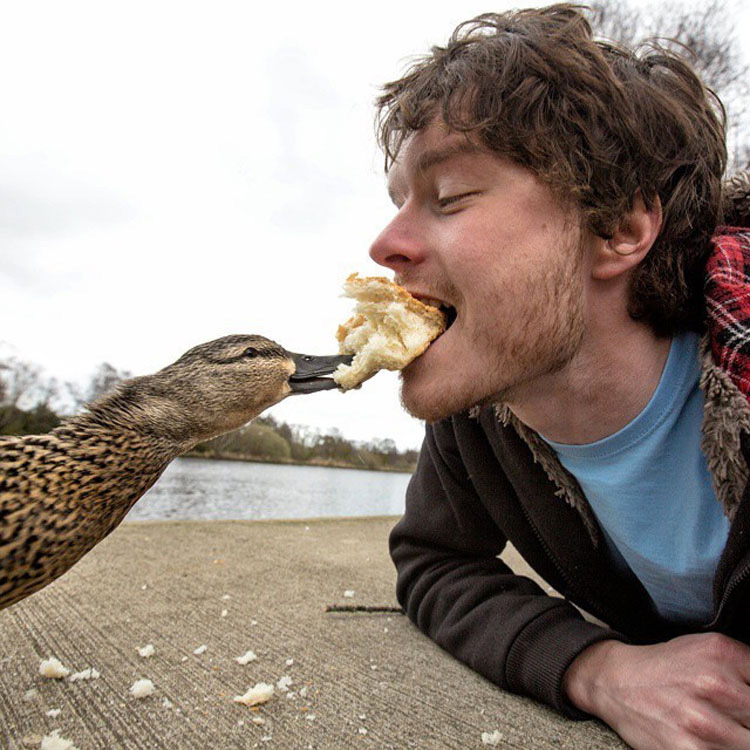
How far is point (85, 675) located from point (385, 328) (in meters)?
1.13

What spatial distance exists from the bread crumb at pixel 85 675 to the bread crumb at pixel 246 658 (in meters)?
0.35

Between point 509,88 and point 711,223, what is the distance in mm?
747

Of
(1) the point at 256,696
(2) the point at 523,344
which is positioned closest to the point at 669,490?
(2) the point at 523,344

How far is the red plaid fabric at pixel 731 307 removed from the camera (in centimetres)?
135

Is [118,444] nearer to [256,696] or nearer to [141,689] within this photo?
[141,689]

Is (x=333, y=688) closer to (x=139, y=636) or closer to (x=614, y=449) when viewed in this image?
(x=139, y=636)

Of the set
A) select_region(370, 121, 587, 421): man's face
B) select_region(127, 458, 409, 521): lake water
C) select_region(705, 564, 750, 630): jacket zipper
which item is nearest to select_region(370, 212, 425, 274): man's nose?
select_region(370, 121, 587, 421): man's face

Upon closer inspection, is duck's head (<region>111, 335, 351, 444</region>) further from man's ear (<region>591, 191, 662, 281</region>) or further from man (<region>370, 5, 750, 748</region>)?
man's ear (<region>591, 191, 662, 281</region>)

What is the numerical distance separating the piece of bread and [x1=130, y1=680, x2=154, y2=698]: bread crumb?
34.1 inches

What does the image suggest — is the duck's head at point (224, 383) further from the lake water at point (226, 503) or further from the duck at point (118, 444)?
the lake water at point (226, 503)

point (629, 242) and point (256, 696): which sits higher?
point (629, 242)

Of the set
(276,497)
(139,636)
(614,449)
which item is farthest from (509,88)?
(276,497)

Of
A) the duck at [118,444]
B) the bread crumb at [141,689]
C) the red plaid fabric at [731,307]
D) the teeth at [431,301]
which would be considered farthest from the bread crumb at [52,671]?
the red plaid fabric at [731,307]

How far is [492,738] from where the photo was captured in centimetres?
132
